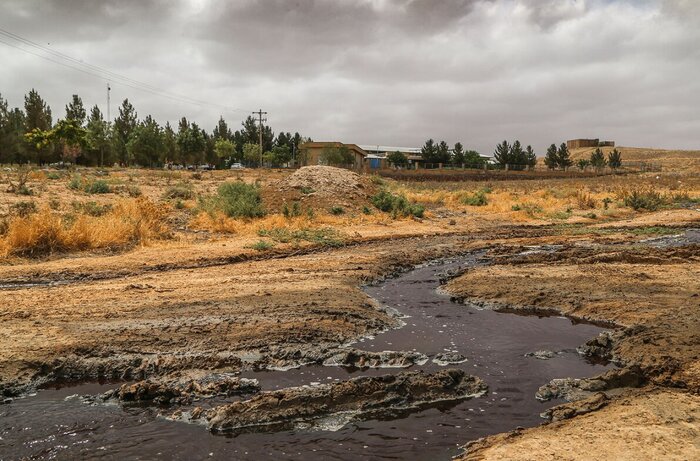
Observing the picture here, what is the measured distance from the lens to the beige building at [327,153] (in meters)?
75.2

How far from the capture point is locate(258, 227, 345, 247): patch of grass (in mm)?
17984

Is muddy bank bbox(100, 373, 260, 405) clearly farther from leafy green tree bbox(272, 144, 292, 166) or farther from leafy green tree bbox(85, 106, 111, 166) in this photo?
leafy green tree bbox(272, 144, 292, 166)

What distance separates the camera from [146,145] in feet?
224

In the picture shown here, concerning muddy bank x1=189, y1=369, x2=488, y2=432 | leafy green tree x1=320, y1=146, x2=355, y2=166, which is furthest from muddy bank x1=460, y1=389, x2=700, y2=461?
leafy green tree x1=320, y1=146, x2=355, y2=166

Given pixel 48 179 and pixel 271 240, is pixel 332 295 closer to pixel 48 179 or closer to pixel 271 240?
pixel 271 240

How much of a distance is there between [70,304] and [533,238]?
16068mm

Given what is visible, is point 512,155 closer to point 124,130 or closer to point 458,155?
point 458,155

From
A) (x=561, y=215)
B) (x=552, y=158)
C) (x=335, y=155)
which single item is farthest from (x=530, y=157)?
(x=561, y=215)

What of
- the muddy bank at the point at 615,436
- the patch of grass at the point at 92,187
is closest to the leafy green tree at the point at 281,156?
the patch of grass at the point at 92,187

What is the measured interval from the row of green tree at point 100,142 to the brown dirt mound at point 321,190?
39.0m

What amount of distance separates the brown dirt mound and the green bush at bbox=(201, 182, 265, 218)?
82 cm

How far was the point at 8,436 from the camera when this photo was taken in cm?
517

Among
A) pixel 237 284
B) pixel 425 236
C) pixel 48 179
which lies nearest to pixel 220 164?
pixel 48 179

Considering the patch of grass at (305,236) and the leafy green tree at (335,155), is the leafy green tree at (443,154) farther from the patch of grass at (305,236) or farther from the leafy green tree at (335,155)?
the patch of grass at (305,236)
